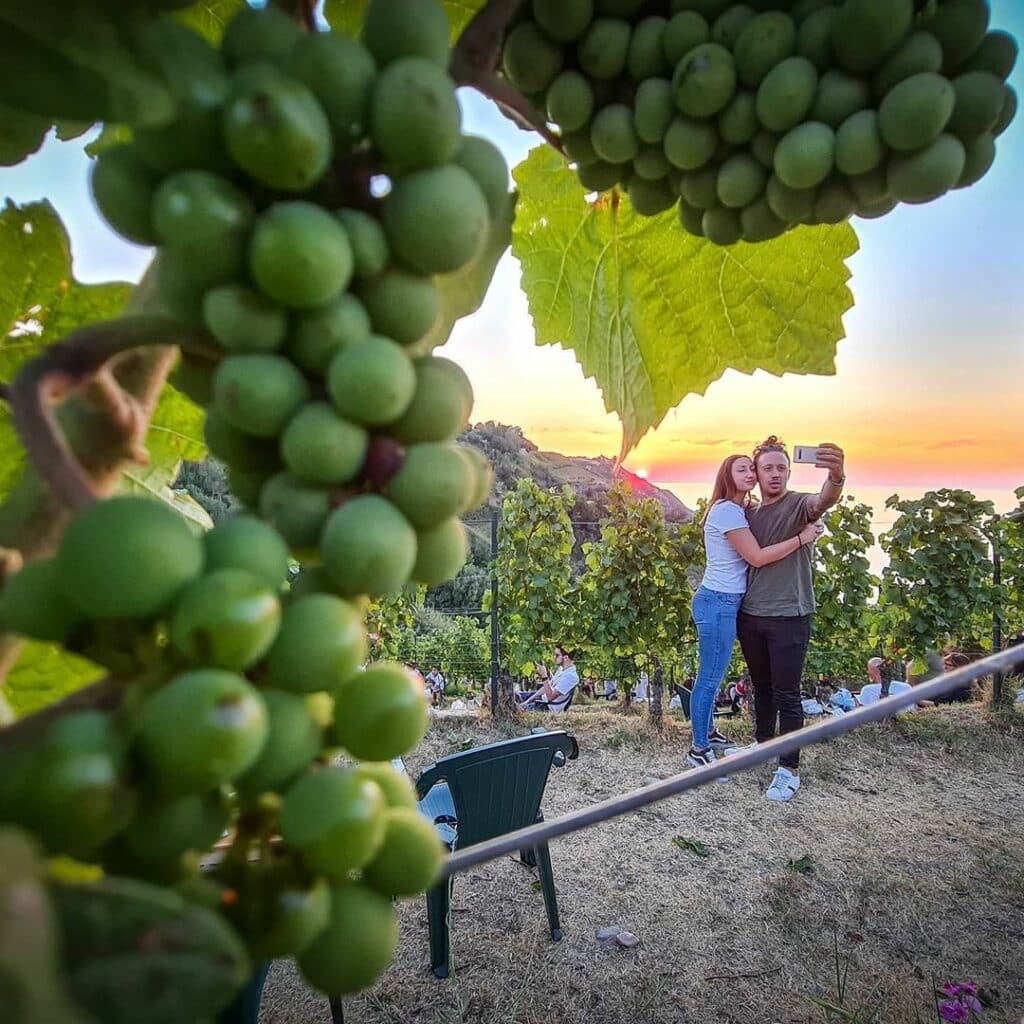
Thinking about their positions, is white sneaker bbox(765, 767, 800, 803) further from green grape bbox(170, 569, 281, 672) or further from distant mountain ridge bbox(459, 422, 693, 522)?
green grape bbox(170, 569, 281, 672)

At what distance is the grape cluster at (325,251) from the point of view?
0.38m

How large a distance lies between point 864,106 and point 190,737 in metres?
0.59

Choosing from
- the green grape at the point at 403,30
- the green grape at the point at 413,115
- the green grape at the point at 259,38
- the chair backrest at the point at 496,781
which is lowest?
the chair backrest at the point at 496,781

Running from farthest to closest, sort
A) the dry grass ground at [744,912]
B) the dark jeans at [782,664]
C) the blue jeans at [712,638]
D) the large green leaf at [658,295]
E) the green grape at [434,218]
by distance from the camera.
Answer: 1. the blue jeans at [712,638]
2. the dark jeans at [782,664]
3. the dry grass ground at [744,912]
4. the large green leaf at [658,295]
5. the green grape at [434,218]

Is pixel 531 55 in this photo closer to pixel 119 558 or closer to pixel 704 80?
pixel 704 80

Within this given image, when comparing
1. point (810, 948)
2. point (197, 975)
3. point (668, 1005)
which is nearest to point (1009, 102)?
point (197, 975)

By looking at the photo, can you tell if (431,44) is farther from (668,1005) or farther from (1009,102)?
(668,1005)

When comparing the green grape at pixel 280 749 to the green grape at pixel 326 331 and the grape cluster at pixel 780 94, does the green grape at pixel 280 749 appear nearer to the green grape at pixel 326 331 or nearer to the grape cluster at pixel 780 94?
the green grape at pixel 326 331

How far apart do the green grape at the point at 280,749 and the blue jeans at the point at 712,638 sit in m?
5.67

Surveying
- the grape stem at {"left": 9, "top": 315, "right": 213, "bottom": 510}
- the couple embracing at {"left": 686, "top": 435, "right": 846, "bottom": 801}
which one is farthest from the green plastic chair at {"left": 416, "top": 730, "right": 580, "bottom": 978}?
the grape stem at {"left": 9, "top": 315, "right": 213, "bottom": 510}

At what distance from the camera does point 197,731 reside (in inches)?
11.7

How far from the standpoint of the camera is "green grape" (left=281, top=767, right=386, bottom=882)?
0.34m

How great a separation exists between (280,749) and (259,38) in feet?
1.12

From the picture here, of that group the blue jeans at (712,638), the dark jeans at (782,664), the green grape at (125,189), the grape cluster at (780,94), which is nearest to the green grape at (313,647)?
the green grape at (125,189)
